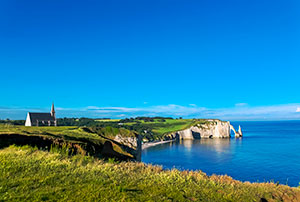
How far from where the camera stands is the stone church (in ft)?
217

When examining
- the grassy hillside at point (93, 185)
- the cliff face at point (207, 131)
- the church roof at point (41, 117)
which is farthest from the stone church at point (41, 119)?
the cliff face at point (207, 131)

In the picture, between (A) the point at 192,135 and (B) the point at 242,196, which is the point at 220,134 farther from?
(B) the point at 242,196

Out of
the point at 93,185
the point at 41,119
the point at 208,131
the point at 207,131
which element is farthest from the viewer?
A: the point at 207,131

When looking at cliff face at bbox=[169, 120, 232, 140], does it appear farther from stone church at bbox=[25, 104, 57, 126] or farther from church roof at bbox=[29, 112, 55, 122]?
church roof at bbox=[29, 112, 55, 122]

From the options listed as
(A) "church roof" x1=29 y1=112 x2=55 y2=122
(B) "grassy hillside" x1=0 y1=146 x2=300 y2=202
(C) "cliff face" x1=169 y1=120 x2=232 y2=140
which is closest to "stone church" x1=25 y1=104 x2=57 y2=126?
(A) "church roof" x1=29 y1=112 x2=55 y2=122

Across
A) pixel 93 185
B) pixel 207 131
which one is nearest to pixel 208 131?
pixel 207 131

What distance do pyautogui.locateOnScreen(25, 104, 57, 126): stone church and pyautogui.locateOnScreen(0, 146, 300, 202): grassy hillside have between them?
204 ft

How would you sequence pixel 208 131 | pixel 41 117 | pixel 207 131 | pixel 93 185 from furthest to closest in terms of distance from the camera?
pixel 207 131 < pixel 208 131 < pixel 41 117 < pixel 93 185

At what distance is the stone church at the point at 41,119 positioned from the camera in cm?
6605

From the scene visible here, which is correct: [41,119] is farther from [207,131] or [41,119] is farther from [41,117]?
[207,131]

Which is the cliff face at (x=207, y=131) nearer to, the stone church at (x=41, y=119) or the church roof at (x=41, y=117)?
the stone church at (x=41, y=119)

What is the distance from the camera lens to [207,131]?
17975 centimetres

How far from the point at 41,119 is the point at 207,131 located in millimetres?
144559

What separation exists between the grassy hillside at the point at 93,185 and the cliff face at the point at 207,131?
545 feet
